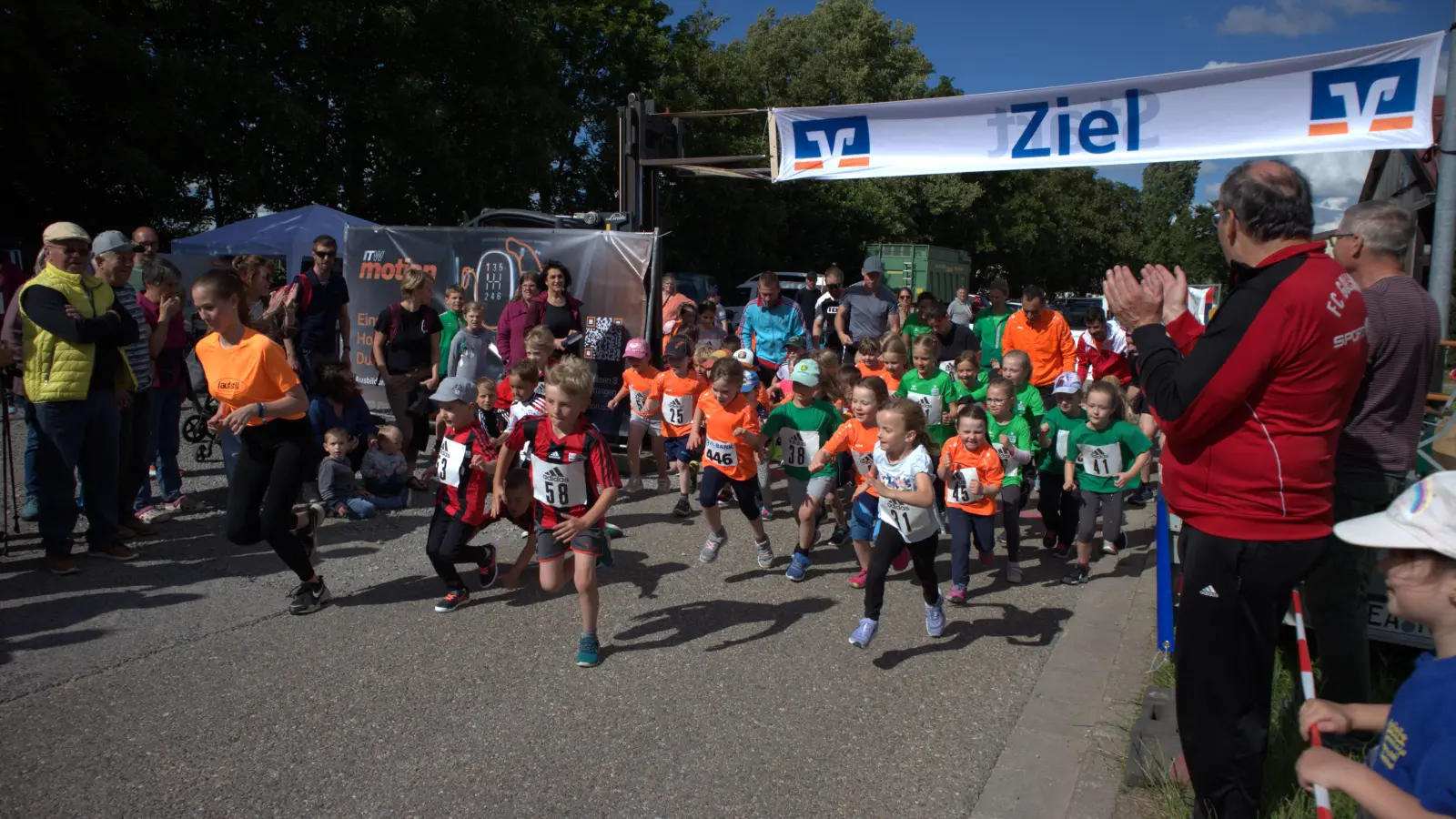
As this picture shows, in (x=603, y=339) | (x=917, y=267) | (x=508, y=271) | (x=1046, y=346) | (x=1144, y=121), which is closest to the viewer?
(x=1144, y=121)

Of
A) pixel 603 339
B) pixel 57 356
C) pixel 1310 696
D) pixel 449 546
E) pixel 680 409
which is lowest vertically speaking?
pixel 449 546

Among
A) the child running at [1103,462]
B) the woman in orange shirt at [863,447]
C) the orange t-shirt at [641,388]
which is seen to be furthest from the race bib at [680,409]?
the child running at [1103,462]

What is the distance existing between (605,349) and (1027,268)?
47115 millimetres

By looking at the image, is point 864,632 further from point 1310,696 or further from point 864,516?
point 1310,696

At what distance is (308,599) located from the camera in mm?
5629

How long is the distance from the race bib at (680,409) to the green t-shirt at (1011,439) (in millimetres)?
2487

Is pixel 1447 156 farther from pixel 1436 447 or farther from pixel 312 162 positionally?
pixel 312 162

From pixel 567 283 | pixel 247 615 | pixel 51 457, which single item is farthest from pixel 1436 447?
pixel 51 457

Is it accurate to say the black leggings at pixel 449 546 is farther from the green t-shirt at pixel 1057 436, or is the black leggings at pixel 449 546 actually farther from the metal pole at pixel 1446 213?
the metal pole at pixel 1446 213

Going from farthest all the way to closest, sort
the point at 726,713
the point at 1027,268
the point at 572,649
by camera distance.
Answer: the point at 1027,268 < the point at 572,649 < the point at 726,713

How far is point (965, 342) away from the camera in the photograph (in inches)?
369

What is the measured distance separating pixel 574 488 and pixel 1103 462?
3.65 metres

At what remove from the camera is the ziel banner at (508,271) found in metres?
10.1

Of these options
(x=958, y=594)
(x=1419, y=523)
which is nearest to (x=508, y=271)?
(x=958, y=594)
